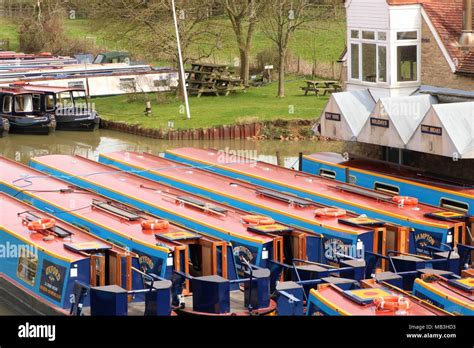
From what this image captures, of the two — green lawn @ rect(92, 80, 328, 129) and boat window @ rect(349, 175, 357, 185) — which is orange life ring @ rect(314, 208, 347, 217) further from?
green lawn @ rect(92, 80, 328, 129)

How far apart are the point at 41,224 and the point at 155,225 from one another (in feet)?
7.30

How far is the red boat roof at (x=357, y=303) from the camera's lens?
1650 centimetres

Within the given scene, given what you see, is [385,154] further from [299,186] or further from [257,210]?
[257,210]

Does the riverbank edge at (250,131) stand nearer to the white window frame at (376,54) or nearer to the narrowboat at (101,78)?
the narrowboat at (101,78)

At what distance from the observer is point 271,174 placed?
2770 cm

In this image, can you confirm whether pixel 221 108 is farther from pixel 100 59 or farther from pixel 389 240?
pixel 389 240

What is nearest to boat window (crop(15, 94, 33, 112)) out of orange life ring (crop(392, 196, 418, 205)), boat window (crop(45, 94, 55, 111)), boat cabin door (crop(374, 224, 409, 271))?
boat window (crop(45, 94, 55, 111))

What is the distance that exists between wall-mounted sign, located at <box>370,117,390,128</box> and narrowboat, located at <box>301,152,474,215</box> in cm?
116

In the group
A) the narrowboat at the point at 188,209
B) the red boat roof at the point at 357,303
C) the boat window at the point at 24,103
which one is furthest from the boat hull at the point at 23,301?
the boat window at the point at 24,103

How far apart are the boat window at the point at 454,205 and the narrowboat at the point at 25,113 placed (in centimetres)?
2395

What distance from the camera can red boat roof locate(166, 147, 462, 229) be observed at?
74.1 feet
